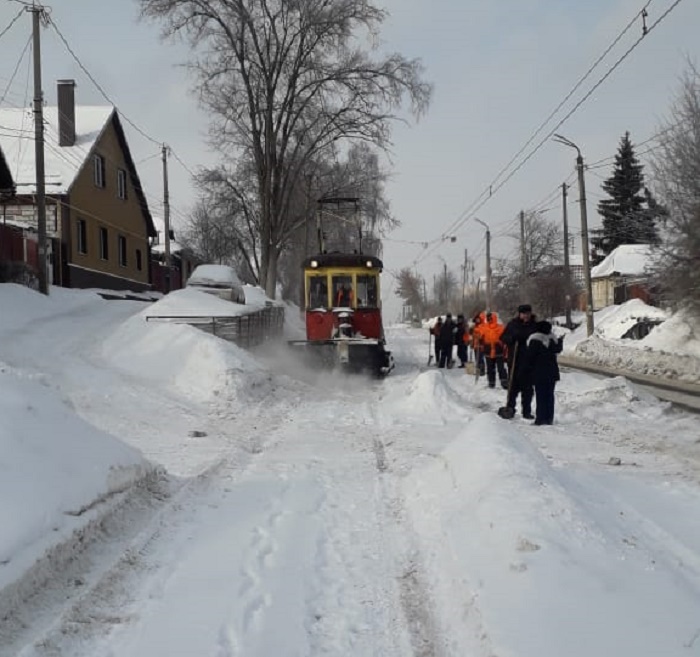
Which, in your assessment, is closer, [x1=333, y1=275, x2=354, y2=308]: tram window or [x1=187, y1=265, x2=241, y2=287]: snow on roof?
[x1=333, y1=275, x2=354, y2=308]: tram window

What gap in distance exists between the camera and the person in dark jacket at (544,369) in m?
10.7

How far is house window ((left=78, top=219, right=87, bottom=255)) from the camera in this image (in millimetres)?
31906

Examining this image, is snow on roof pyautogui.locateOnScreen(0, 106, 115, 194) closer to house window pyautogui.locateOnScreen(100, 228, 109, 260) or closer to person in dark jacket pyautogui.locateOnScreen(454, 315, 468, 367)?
house window pyautogui.locateOnScreen(100, 228, 109, 260)

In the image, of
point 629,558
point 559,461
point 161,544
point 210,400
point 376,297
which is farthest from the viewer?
point 376,297

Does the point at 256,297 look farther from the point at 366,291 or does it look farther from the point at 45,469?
the point at 45,469

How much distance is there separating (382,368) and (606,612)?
1439cm

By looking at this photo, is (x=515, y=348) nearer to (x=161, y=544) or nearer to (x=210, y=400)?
(x=210, y=400)

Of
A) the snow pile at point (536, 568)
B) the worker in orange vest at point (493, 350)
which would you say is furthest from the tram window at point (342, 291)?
the snow pile at point (536, 568)

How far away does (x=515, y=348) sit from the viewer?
11.3 m

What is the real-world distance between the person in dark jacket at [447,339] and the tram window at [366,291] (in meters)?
3.47

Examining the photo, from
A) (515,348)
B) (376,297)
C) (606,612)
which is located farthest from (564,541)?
(376,297)

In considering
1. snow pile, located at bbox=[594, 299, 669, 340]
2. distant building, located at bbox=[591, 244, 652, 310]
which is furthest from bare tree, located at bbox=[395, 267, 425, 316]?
snow pile, located at bbox=[594, 299, 669, 340]

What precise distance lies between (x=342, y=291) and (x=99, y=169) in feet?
65.5

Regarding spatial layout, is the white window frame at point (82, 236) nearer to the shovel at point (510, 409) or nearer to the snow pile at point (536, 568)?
the shovel at point (510, 409)
